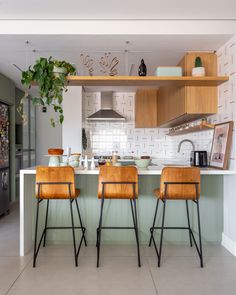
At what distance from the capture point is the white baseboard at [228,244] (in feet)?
9.33

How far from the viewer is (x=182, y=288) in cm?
215

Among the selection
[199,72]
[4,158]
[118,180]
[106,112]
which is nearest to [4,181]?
[4,158]

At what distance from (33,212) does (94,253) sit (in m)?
0.87

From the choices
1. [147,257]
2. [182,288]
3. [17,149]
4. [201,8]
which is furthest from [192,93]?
[17,149]

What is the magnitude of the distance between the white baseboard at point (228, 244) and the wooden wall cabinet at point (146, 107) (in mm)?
2985

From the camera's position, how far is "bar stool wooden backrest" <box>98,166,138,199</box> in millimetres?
2562

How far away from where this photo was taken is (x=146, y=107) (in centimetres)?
559

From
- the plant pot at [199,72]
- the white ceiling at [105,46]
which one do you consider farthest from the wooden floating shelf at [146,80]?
the white ceiling at [105,46]

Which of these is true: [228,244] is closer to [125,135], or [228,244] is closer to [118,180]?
[118,180]

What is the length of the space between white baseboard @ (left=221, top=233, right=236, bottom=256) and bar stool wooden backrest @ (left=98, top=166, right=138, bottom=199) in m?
1.23

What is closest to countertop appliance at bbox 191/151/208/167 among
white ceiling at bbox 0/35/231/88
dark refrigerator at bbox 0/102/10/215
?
white ceiling at bbox 0/35/231/88

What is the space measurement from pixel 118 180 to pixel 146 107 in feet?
10.8

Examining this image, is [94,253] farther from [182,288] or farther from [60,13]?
[60,13]

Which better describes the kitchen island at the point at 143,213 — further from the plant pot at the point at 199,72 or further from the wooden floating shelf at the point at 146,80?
the plant pot at the point at 199,72
